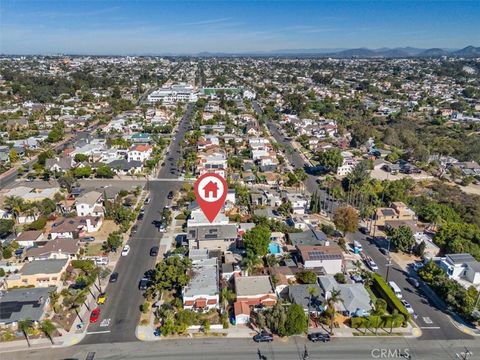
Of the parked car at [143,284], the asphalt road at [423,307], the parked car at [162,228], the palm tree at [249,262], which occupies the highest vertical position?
the palm tree at [249,262]

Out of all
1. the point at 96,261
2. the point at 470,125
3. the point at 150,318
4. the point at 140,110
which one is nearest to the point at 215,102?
the point at 140,110

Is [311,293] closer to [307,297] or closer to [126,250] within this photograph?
[307,297]

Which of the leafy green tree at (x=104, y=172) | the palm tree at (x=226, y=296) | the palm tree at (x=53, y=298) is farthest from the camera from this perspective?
the leafy green tree at (x=104, y=172)

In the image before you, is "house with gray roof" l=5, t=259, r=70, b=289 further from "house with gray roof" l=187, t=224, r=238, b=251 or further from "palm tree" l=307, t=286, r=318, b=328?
"palm tree" l=307, t=286, r=318, b=328

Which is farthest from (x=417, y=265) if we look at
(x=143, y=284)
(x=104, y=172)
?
(x=104, y=172)

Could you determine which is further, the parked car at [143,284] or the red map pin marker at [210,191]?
the parked car at [143,284]

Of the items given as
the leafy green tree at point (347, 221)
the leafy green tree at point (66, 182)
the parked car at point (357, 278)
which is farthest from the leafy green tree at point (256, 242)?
the leafy green tree at point (66, 182)

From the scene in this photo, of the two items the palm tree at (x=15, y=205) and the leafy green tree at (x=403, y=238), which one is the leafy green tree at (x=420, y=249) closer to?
the leafy green tree at (x=403, y=238)

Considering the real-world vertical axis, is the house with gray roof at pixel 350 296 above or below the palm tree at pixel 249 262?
below
